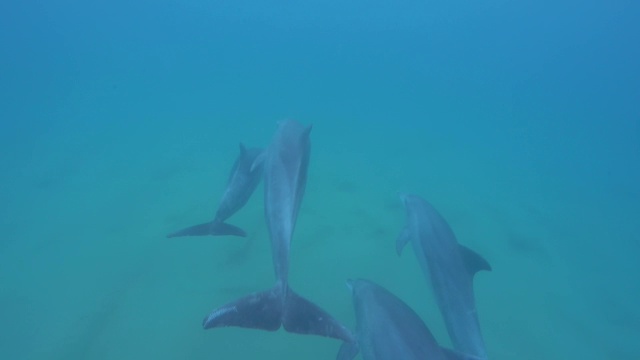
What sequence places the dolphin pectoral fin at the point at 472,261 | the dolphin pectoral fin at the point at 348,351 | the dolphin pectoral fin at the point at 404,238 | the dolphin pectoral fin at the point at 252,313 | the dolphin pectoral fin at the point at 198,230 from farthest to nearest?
1. the dolphin pectoral fin at the point at 404,238
2. the dolphin pectoral fin at the point at 198,230
3. the dolphin pectoral fin at the point at 472,261
4. the dolphin pectoral fin at the point at 348,351
5. the dolphin pectoral fin at the point at 252,313

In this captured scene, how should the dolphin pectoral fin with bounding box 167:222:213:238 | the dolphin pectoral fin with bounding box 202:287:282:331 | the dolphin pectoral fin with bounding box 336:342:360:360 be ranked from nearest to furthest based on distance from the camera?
1. the dolphin pectoral fin with bounding box 202:287:282:331
2. the dolphin pectoral fin with bounding box 336:342:360:360
3. the dolphin pectoral fin with bounding box 167:222:213:238

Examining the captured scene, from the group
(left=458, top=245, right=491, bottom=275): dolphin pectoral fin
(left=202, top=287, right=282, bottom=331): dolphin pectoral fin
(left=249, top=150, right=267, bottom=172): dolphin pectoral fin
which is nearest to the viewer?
(left=202, top=287, right=282, bottom=331): dolphin pectoral fin

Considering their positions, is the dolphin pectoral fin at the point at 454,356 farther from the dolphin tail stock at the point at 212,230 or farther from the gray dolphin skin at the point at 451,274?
the dolphin tail stock at the point at 212,230

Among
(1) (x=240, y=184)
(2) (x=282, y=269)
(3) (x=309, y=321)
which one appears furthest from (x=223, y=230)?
(3) (x=309, y=321)

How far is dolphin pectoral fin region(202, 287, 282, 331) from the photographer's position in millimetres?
4039

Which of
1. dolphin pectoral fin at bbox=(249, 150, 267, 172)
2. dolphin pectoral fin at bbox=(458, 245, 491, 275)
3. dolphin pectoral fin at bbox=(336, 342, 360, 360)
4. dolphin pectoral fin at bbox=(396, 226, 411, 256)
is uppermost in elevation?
dolphin pectoral fin at bbox=(249, 150, 267, 172)

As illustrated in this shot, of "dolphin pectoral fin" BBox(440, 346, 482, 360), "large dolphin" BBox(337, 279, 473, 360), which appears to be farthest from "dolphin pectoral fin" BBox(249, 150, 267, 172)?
"dolphin pectoral fin" BBox(440, 346, 482, 360)

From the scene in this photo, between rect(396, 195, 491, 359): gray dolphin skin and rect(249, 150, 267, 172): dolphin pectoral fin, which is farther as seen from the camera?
rect(249, 150, 267, 172): dolphin pectoral fin

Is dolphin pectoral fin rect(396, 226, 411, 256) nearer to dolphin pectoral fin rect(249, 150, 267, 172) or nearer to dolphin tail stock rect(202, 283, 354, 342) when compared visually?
dolphin pectoral fin rect(249, 150, 267, 172)

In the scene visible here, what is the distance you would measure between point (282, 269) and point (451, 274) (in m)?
1.95

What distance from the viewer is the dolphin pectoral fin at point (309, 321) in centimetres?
408

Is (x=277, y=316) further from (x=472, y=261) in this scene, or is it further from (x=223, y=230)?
(x=472, y=261)

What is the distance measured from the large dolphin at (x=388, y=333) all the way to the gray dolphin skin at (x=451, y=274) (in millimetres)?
756

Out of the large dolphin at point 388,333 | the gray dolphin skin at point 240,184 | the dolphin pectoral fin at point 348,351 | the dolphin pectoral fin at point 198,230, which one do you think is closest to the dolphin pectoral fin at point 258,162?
the gray dolphin skin at point 240,184
